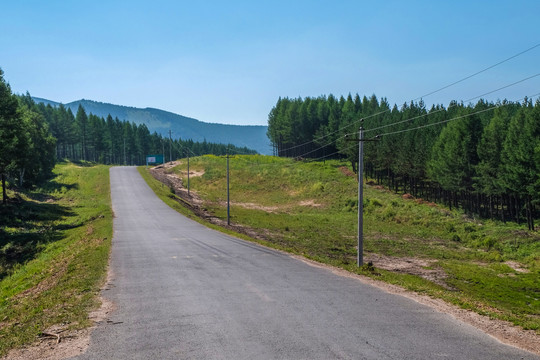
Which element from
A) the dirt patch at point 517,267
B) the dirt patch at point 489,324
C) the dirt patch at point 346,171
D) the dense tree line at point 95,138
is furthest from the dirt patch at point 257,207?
the dirt patch at point 489,324

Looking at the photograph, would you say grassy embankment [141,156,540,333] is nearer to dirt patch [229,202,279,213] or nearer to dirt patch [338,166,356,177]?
dirt patch [229,202,279,213]

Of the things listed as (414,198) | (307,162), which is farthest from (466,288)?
(307,162)

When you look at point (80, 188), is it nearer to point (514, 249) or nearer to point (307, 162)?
point (307, 162)

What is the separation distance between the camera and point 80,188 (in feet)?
242

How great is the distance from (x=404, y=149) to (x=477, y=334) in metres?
64.3

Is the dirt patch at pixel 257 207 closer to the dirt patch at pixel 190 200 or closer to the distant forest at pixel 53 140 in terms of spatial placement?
the dirt patch at pixel 190 200

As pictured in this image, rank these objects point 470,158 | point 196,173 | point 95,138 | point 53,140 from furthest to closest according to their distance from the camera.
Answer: point 95,138 → point 196,173 → point 53,140 → point 470,158

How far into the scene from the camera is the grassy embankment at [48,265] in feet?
41.3

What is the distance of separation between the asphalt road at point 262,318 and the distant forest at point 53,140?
79.5 ft

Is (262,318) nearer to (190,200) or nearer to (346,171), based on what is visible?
(190,200)

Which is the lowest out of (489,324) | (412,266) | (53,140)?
(412,266)

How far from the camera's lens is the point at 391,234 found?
44.7 meters

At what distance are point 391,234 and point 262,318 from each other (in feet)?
116

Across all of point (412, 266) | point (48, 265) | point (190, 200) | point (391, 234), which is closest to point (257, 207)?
point (190, 200)
